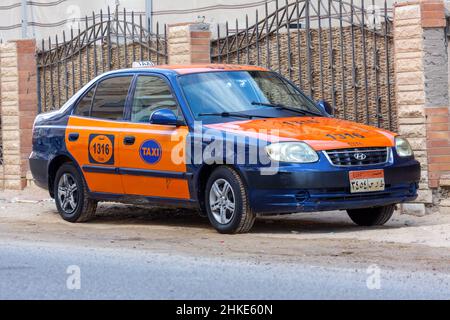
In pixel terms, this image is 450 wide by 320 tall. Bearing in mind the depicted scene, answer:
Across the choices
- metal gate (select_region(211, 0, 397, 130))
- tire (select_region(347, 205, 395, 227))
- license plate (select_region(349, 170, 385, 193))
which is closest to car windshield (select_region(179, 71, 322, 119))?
tire (select_region(347, 205, 395, 227))

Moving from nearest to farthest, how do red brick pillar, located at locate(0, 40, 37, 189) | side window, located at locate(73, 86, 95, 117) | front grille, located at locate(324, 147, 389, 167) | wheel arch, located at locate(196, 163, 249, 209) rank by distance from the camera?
1. front grille, located at locate(324, 147, 389, 167)
2. wheel arch, located at locate(196, 163, 249, 209)
3. side window, located at locate(73, 86, 95, 117)
4. red brick pillar, located at locate(0, 40, 37, 189)

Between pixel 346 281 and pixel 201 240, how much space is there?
3087mm

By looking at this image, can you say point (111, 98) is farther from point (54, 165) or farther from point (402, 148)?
point (402, 148)

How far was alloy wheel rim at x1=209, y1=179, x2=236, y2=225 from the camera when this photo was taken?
11.5m

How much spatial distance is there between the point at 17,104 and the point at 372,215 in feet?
25.2

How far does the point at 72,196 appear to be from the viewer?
13.5 metres

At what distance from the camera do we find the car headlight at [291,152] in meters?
11.1

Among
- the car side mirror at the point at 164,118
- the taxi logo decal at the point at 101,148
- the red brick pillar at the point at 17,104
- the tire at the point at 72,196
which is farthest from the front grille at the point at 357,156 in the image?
the red brick pillar at the point at 17,104

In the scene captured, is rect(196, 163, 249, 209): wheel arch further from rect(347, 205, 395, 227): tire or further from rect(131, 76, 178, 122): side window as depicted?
rect(347, 205, 395, 227): tire

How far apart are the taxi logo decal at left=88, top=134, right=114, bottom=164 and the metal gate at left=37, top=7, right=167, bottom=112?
144 inches

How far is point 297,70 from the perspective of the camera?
15.1 meters

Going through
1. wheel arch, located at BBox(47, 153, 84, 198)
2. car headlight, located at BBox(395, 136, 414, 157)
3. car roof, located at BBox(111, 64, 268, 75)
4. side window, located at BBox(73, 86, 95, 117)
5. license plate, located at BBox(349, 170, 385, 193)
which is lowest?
license plate, located at BBox(349, 170, 385, 193)

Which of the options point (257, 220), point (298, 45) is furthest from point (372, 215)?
point (298, 45)
